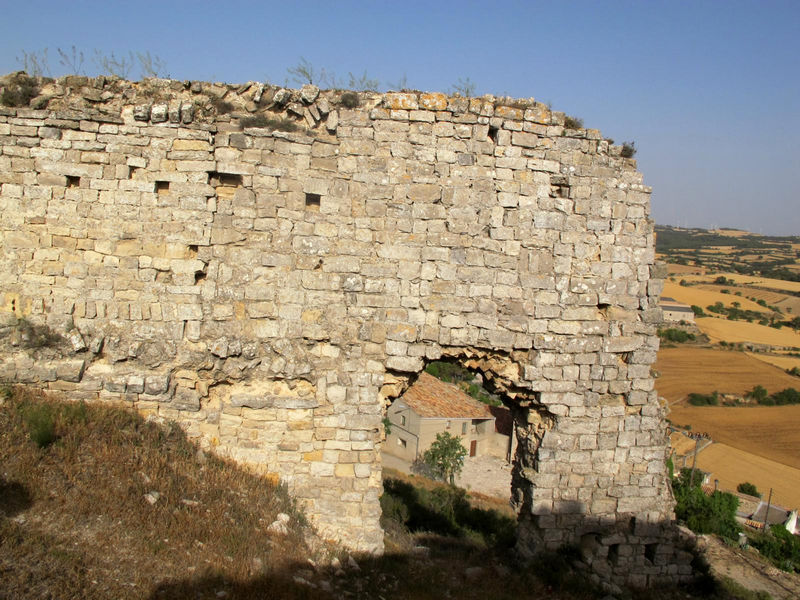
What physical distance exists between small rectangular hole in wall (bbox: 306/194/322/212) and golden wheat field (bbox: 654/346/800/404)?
40.7 metres

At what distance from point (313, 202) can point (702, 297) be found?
83.3m

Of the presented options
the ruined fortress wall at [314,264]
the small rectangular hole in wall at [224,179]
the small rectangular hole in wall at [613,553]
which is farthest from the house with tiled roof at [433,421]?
the small rectangular hole in wall at [224,179]

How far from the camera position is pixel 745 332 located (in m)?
60.6

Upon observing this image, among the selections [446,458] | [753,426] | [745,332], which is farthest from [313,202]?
[745,332]

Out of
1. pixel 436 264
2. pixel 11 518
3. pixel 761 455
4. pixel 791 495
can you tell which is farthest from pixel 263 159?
pixel 761 455

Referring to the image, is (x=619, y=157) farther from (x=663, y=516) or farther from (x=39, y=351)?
(x=39, y=351)

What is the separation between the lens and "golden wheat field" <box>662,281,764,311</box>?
73750mm

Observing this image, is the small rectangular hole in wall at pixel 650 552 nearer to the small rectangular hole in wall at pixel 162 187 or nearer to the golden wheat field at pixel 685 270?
the small rectangular hole in wall at pixel 162 187

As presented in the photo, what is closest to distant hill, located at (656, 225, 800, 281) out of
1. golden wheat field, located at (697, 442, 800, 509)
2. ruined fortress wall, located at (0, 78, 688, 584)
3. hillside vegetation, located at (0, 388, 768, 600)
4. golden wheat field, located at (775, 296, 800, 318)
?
golden wheat field, located at (775, 296, 800, 318)

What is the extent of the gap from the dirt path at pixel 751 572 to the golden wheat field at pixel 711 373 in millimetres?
32989

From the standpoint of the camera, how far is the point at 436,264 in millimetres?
5773

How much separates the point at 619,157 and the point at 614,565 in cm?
465

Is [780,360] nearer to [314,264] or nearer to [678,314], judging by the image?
[678,314]

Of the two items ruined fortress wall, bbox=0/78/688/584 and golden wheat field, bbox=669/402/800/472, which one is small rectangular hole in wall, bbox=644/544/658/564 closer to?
ruined fortress wall, bbox=0/78/688/584
